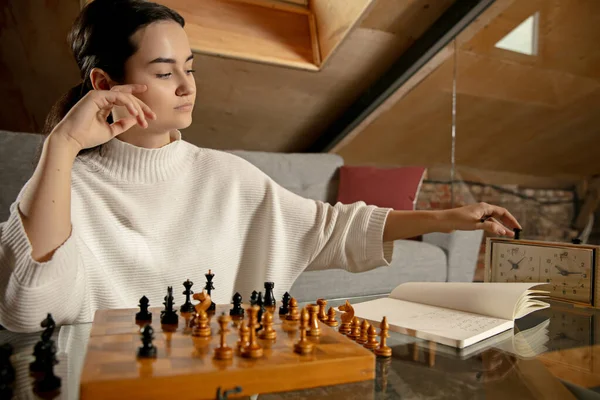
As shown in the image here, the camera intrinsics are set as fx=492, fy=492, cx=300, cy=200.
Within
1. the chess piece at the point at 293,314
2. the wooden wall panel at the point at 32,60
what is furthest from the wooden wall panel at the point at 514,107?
the chess piece at the point at 293,314

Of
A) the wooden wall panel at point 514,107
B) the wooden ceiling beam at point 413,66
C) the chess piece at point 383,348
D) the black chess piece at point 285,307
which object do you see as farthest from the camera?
the wooden wall panel at point 514,107

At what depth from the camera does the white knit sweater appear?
42.7 inches

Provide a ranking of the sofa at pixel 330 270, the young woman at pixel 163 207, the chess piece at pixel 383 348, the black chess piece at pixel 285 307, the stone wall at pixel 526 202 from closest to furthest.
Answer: the chess piece at pixel 383 348 < the black chess piece at pixel 285 307 < the young woman at pixel 163 207 < the sofa at pixel 330 270 < the stone wall at pixel 526 202

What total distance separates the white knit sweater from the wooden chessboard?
37 centimetres

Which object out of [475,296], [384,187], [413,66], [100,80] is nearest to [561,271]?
[475,296]

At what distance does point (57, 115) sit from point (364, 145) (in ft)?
8.27

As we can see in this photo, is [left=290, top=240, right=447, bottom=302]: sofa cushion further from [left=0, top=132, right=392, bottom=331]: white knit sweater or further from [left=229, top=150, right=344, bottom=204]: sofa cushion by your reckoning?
[left=0, top=132, right=392, bottom=331]: white knit sweater

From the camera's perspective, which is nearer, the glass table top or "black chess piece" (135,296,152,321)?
the glass table top

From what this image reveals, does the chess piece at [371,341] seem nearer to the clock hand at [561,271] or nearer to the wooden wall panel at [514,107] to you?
the clock hand at [561,271]

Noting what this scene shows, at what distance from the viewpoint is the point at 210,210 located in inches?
47.6

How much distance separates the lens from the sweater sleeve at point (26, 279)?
2.54ft

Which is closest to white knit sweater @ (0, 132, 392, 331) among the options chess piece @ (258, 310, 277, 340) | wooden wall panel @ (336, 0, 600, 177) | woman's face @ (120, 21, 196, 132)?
woman's face @ (120, 21, 196, 132)

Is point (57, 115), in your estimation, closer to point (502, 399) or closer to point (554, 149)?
point (502, 399)

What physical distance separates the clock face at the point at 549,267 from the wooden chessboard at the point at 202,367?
0.71 m
